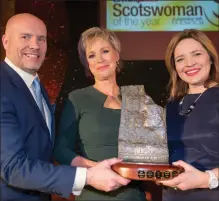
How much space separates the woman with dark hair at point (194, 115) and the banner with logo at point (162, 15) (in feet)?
1.29

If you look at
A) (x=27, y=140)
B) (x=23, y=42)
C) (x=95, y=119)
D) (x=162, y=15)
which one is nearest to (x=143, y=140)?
(x=95, y=119)

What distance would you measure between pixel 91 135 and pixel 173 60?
1.49 feet

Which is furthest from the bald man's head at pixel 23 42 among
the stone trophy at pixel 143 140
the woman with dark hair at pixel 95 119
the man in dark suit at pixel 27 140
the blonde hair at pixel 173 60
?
the blonde hair at pixel 173 60

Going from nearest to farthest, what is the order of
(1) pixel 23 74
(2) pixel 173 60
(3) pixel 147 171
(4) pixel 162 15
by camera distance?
1. (3) pixel 147 171
2. (1) pixel 23 74
3. (2) pixel 173 60
4. (4) pixel 162 15

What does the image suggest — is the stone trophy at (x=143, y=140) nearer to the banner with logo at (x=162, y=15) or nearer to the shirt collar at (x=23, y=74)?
the shirt collar at (x=23, y=74)

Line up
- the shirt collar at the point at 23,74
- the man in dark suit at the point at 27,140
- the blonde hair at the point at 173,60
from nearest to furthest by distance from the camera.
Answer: the man in dark suit at the point at 27,140 → the shirt collar at the point at 23,74 → the blonde hair at the point at 173,60

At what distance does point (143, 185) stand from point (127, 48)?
698 mm

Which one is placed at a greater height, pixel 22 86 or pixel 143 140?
pixel 22 86

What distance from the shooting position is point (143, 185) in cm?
126

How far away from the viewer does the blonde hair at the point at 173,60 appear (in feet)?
4.18

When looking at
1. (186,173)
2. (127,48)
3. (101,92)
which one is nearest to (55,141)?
(101,92)

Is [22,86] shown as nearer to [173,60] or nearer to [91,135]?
[91,135]

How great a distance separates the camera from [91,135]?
3.98ft

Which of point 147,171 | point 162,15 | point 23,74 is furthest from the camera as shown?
point 162,15
